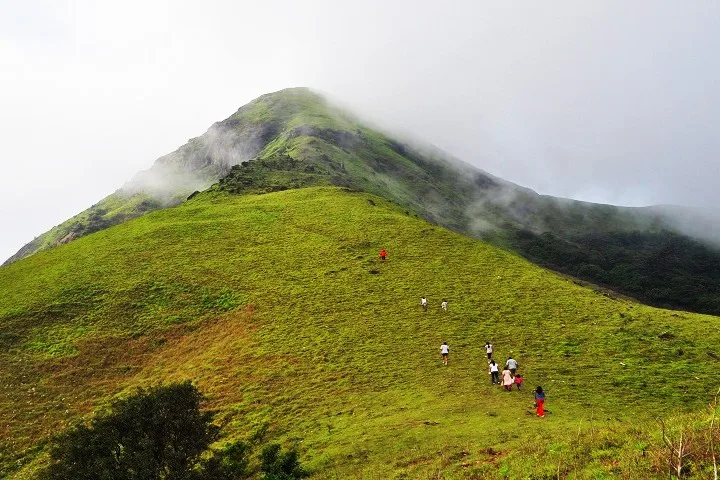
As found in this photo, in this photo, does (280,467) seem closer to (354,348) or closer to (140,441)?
(140,441)

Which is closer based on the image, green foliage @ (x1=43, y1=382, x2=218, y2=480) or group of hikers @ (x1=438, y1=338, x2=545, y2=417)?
green foliage @ (x1=43, y1=382, x2=218, y2=480)

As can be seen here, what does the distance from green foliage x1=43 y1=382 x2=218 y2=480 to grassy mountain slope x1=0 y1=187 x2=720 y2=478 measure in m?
7.73

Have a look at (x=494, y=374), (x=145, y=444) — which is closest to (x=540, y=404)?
(x=494, y=374)

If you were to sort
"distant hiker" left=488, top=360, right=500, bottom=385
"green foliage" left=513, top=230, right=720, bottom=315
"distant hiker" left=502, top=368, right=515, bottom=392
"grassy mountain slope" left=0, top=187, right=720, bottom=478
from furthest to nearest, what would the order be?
"green foliage" left=513, top=230, right=720, bottom=315 → "distant hiker" left=488, top=360, right=500, bottom=385 → "distant hiker" left=502, top=368, right=515, bottom=392 → "grassy mountain slope" left=0, top=187, right=720, bottom=478

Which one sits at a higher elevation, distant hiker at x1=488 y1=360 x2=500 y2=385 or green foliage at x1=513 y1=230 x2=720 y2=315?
distant hiker at x1=488 y1=360 x2=500 y2=385

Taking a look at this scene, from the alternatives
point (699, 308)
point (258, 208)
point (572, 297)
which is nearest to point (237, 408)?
point (572, 297)

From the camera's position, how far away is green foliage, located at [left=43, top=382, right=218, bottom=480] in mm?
17875

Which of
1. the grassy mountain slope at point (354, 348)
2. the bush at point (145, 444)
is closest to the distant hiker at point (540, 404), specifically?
the grassy mountain slope at point (354, 348)

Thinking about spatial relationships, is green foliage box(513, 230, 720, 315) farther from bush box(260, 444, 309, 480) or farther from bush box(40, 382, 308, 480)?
bush box(40, 382, 308, 480)

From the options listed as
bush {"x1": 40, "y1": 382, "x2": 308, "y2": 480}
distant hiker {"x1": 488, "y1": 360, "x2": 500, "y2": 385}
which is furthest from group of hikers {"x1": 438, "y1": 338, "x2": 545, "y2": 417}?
bush {"x1": 40, "y1": 382, "x2": 308, "y2": 480}

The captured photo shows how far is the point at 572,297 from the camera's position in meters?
52.1

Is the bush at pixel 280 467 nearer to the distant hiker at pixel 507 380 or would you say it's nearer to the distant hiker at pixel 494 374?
the distant hiker at pixel 507 380

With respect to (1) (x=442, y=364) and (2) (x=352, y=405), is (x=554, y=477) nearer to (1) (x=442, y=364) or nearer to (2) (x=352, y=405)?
(2) (x=352, y=405)

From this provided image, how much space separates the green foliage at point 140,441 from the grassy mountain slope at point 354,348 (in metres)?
7.73
